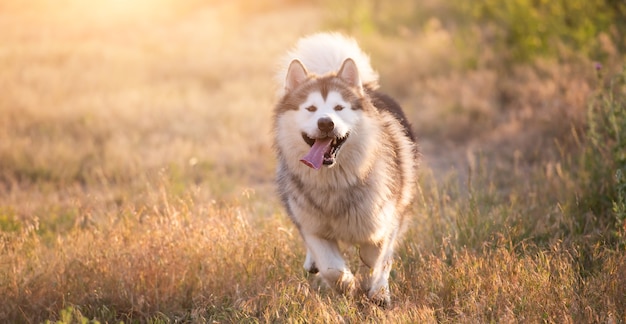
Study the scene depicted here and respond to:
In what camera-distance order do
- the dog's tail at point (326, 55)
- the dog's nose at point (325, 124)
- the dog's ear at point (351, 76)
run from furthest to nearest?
1. the dog's tail at point (326, 55)
2. the dog's ear at point (351, 76)
3. the dog's nose at point (325, 124)

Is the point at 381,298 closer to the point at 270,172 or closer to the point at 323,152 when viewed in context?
the point at 323,152

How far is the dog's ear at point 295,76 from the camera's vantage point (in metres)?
4.34

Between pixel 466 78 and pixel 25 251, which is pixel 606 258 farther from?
pixel 466 78

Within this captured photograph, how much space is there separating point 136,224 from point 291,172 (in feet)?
4.96

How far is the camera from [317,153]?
392 centimetres

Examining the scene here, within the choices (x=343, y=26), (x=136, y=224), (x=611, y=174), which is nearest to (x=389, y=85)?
(x=343, y=26)

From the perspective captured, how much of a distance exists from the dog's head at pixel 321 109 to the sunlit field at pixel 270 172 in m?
0.81

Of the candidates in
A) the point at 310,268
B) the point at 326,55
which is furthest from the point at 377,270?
the point at 326,55

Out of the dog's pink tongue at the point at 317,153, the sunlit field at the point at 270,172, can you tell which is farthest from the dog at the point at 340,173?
the sunlit field at the point at 270,172

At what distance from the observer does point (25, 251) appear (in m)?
4.73

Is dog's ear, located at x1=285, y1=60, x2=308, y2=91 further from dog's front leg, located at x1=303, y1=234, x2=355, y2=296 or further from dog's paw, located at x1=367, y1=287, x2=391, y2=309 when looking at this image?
dog's paw, located at x1=367, y1=287, x2=391, y2=309

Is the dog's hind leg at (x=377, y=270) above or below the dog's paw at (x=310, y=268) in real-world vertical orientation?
above

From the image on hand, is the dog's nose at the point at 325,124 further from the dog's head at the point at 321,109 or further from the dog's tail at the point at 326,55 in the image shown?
the dog's tail at the point at 326,55

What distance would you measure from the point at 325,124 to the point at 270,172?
4.03 meters
